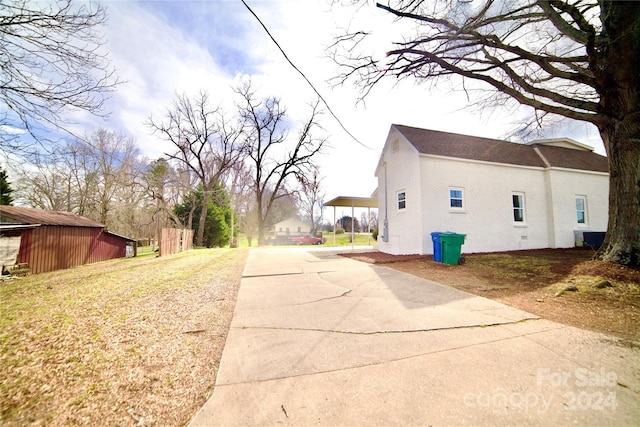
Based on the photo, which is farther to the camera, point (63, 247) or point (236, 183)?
point (236, 183)

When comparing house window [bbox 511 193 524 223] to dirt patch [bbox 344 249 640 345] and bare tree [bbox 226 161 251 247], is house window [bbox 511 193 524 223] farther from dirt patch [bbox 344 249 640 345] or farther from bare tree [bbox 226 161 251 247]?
bare tree [bbox 226 161 251 247]

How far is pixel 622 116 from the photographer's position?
6652 mm

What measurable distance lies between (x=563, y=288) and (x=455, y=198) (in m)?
6.53

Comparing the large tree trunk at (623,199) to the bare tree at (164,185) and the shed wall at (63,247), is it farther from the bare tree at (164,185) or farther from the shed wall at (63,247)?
the bare tree at (164,185)

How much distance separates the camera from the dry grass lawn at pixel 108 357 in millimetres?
1818

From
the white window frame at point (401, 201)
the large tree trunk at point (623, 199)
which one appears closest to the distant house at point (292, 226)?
the white window frame at point (401, 201)

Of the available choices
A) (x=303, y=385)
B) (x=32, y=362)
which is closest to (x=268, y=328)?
(x=303, y=385)

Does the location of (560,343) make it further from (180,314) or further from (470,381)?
(180,314)

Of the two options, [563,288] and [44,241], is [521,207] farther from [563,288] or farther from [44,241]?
[44,241]

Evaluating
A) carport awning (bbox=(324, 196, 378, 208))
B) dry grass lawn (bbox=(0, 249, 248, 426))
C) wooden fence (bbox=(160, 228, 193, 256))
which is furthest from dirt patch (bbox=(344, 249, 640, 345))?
wooden fence (bbox=(160, 228, 193, 256))

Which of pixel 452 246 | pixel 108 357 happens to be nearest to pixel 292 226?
pixel 452 246

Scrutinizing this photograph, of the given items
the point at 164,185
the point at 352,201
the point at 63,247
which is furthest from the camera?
the point at 164,185

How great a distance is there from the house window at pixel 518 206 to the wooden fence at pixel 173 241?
20152 millimetres

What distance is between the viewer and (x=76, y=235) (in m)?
17.3
